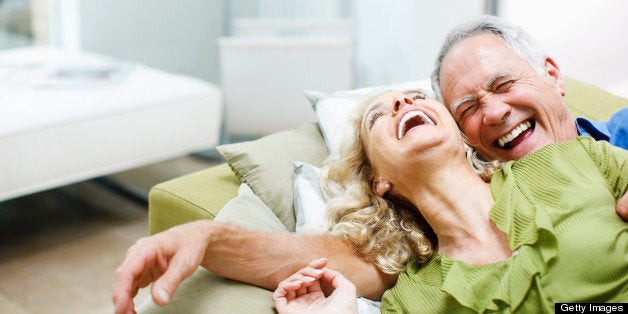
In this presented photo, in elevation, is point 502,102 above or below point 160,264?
above

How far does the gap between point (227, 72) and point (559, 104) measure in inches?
94.3

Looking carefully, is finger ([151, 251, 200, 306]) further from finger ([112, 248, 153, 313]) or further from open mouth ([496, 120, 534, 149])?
open mouth ([496, 120, 534, 149])

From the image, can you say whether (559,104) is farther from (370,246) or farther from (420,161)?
(370,246)

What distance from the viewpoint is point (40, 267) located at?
3029 millimetres

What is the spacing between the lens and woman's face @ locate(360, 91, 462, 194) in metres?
1.76

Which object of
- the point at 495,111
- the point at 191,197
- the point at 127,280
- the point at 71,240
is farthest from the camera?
the point at 71,240

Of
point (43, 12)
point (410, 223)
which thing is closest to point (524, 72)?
point (410, 223)

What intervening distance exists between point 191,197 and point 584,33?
6.98ft

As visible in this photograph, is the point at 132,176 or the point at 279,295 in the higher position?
the point at 279,295

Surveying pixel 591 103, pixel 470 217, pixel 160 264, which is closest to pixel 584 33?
pixel 591 103

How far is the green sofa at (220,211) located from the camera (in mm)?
1649

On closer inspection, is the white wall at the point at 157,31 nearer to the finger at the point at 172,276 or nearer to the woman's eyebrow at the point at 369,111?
the woman's eyebrow at the point at 369,111

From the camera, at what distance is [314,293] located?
171 centimetres

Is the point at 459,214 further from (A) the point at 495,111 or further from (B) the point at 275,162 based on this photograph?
(B) the point at 275,162
